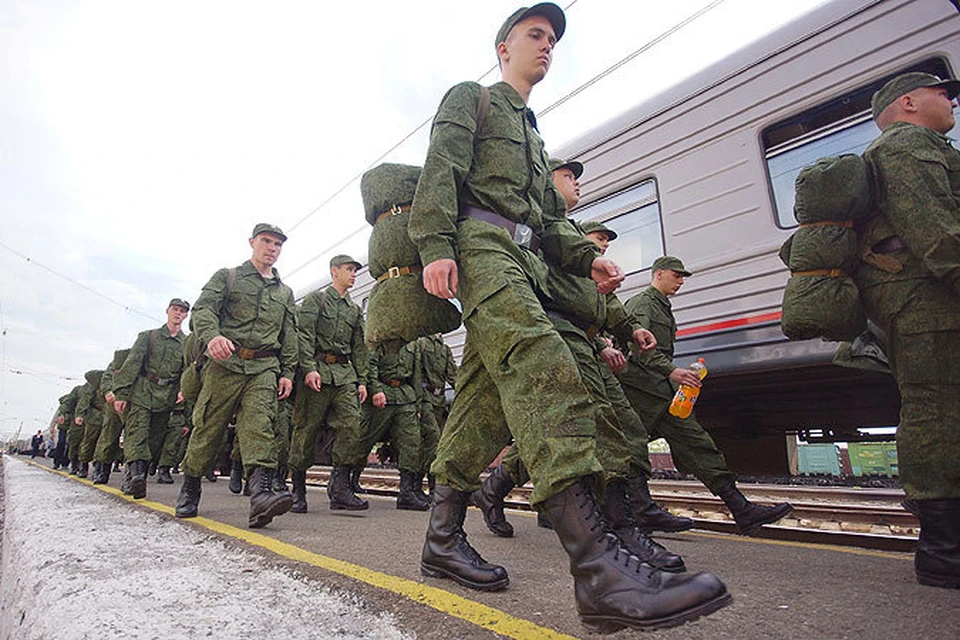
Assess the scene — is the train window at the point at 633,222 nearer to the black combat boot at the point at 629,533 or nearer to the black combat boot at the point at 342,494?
the black combat boot at the point at 629,533

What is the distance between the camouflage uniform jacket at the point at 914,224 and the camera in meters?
1.95

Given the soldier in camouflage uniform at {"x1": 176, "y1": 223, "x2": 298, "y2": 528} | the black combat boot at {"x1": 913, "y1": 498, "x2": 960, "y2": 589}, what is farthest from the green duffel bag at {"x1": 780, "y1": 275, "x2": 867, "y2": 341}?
the soldier in camouflage uniform at {"x1": 176, "y1": 223, "x2": 298, "y2": 528}

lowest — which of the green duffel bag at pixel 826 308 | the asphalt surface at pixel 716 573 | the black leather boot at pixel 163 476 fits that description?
the asphalt surface at pixel 716 573

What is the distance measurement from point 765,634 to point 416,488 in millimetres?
4046

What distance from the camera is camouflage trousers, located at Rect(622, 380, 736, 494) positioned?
3396 mm

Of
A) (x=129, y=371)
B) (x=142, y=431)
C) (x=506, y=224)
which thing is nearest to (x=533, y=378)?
(x=506, y=224)

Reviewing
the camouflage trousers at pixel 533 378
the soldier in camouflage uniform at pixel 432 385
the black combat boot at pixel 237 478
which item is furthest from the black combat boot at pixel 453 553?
the black combat boot at pixel 237 478

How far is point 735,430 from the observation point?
5848mm

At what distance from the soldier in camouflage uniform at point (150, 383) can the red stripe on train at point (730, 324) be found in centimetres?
530

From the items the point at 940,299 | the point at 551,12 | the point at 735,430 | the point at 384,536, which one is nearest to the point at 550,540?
the point at 384,536

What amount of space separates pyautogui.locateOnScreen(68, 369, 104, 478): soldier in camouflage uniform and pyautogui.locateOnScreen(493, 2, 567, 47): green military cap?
30.9ft


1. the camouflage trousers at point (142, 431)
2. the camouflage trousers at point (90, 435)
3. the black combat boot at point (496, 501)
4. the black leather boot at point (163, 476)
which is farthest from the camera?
the camouflage trousers at point (90, 435)

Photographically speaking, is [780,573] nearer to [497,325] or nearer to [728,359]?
[497,325]

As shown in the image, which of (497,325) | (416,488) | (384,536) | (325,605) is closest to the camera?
(325,605)
